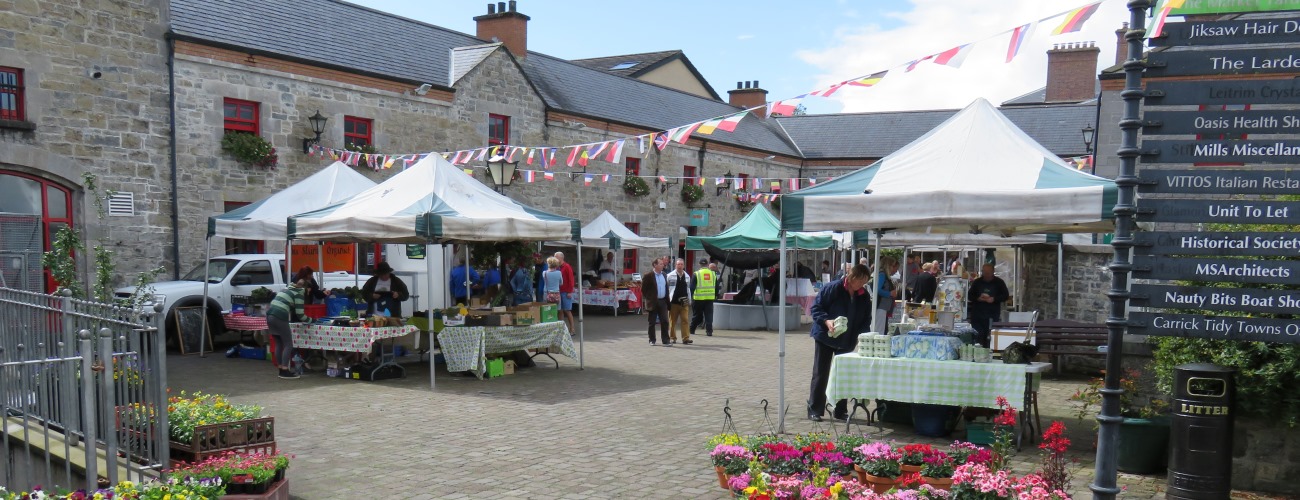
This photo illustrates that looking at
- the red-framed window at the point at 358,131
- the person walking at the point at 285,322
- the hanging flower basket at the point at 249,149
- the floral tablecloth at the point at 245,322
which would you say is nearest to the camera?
the person walking at the point at 285,322

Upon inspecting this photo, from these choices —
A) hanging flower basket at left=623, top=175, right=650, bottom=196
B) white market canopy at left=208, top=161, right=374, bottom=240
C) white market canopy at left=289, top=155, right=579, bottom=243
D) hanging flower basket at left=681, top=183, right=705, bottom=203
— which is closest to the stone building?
hanging flower basket at left=623, top=175, right=650, bottom=196

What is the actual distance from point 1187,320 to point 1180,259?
1.20ft

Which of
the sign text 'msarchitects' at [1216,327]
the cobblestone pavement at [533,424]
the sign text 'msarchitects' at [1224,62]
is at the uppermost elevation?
the sign text 'msarchitects' at [1224,62]

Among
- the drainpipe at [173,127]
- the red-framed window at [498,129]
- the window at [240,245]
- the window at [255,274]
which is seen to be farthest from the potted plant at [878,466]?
the red-framed window at [498,129]

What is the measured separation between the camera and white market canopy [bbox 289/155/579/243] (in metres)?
10.8

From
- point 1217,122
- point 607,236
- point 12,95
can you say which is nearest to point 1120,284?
point 1217,122

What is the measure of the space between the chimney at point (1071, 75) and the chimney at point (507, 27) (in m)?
21.7

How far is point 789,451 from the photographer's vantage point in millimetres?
5664

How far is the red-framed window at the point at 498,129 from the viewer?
22453 millimetres

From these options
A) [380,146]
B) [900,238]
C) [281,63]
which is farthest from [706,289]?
[281,63]

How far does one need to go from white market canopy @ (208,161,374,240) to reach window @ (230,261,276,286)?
4.14 feet

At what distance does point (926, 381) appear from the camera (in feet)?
25.3

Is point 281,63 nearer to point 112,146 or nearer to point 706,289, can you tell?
point 112,146

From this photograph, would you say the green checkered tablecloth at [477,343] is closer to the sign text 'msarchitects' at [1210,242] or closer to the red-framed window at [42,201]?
the red-framed window at [42,201]
